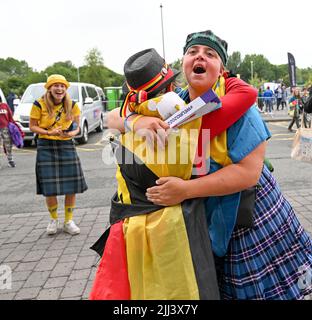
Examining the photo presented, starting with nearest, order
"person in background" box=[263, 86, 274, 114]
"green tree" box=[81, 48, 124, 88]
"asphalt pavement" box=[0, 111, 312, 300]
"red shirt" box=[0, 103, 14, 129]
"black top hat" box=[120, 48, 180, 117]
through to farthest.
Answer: "black top hat" box=[120, 48, 180, 117], "asphalt pavement" box=[0, 111, 312, 300], "red shirt" box=[0, 103, 14, 129], "person in background" box=[263, 86, 274, 114], "green tree" box=[81, 48, 124, 88]

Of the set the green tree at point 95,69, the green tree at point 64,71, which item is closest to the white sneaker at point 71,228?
the green tree at point 95,69

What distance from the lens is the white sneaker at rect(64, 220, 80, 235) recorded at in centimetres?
427

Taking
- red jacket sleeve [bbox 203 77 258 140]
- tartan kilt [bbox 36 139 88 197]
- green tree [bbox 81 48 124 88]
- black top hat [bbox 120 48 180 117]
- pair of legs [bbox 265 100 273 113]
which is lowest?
pair of legs [bbox 265 100 273 113]

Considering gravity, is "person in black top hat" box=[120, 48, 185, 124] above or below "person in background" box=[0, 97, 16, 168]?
above

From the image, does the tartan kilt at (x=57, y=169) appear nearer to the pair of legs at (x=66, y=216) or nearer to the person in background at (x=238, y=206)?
the pair of legs at (x=66, y=216)

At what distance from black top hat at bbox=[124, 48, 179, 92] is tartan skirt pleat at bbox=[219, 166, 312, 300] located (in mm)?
588

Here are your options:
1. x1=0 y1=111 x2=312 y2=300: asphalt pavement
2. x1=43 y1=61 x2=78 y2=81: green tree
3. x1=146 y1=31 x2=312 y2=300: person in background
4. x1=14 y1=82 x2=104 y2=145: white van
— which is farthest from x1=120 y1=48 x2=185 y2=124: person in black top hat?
x1=43 y1=61 x2=78 y2=81: green tree

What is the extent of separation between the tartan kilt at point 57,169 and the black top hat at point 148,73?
2.86 metres

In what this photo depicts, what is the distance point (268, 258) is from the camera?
1575 millimetres

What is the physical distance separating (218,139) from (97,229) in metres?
3.22

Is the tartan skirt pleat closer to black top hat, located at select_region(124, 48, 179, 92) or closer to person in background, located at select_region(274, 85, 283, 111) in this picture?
black top hat, located at select_region(124, 48, 179, 92)

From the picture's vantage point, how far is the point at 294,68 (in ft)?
26.0
